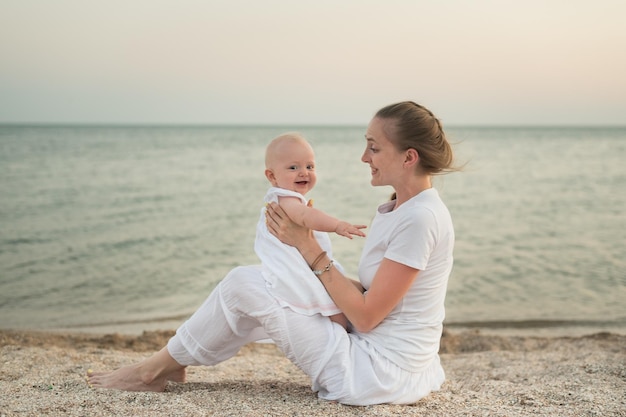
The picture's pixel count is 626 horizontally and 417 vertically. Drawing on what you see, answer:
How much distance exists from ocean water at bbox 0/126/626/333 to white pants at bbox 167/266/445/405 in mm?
1278

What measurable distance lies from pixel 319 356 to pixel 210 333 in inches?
26.0

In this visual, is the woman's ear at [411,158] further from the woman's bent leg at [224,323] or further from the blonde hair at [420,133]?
the woman's bent leg at [224,323]

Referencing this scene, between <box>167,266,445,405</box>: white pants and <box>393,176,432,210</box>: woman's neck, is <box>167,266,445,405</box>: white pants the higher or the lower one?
the lower one

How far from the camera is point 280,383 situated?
4102 mm

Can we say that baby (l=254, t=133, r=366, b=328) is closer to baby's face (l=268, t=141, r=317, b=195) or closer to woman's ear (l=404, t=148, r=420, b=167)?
baby's face (l=268, t=141, r=317, b=195)

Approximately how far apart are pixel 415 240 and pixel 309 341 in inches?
31.4

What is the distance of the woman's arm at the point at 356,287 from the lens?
3.15 m

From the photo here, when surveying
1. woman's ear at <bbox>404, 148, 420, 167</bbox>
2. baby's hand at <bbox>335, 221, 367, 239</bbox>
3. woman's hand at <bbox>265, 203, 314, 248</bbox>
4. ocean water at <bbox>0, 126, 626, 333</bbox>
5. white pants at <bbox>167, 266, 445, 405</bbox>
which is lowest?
ocean water at <bbox>0, 126, 626, 333</bbox>

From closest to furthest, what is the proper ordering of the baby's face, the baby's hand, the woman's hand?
the baby's hand < the woman's hand < the baby's face

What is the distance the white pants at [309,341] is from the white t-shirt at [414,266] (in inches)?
4.0

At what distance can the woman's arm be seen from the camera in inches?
124

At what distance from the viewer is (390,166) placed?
336 cm

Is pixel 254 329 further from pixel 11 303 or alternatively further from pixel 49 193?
pixel 49 193

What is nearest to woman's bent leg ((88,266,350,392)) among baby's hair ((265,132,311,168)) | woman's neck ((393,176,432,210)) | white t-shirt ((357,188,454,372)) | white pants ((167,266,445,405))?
white pants ((167,266,445,405))
